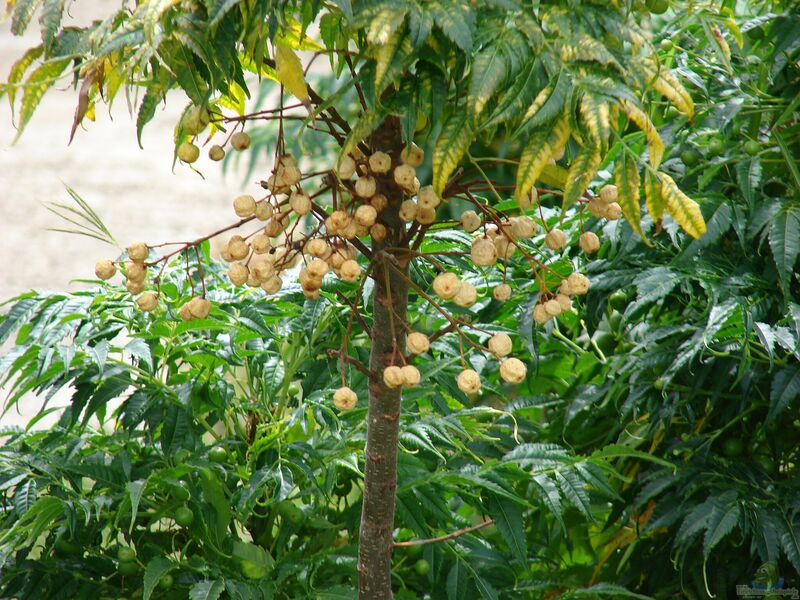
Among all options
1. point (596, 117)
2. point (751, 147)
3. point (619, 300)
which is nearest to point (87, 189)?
point (619, 300)

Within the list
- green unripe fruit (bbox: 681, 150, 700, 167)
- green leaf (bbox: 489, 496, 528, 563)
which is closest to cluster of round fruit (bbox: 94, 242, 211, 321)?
green leaf (bbox: 489, 496, 528, 563)

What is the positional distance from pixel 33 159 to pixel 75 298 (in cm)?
315

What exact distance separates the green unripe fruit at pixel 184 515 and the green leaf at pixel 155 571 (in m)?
0.03

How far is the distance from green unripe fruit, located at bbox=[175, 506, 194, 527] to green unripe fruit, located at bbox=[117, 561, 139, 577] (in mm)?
62

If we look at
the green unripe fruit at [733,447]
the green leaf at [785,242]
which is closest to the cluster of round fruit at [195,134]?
the green leaf at [785,242]

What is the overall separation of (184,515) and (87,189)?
310cm

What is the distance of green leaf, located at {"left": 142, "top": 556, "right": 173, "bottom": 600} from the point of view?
2.41 feet

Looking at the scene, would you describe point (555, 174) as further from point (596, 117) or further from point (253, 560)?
point (253, 560)

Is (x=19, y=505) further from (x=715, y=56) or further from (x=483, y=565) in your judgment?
(x=715, y=56)

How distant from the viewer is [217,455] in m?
0.89

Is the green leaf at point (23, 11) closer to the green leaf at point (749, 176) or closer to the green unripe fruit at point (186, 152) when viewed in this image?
the green unripe fruit at point (186, 152)

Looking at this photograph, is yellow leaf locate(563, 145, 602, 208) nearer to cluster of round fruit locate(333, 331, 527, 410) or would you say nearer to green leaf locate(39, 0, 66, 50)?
cluster of round fruit locate(333, 331, 527, 410)

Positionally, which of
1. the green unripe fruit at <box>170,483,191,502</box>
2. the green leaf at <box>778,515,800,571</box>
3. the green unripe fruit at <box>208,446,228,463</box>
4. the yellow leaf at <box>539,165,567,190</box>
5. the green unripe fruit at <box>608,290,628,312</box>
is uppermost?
the green unripe fruit at <box>608,290,628,312</box>

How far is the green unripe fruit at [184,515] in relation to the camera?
81cm
